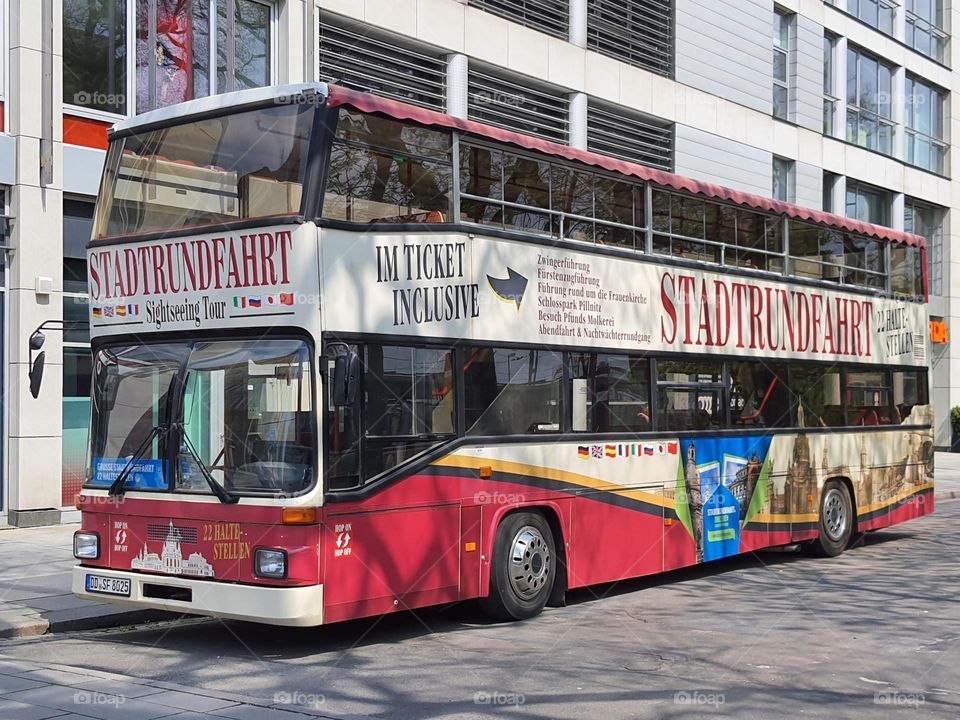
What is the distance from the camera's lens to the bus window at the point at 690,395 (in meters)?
12.2

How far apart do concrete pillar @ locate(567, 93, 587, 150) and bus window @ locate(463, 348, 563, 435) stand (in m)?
14.0

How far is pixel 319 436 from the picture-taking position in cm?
866

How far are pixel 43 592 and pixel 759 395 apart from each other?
25.1 feet

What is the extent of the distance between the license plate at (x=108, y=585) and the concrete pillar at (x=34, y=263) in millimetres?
7047

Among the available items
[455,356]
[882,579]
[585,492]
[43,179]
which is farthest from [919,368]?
[43,179]

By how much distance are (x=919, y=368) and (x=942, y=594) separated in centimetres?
589

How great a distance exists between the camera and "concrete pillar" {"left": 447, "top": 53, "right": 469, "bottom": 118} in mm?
A: 21656

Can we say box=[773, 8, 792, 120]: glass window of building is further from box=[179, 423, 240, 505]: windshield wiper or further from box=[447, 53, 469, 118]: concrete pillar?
box=[179, 423, 240, 505]: windshield wiper

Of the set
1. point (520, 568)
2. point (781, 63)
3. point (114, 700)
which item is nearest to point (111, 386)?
point (114, 700)

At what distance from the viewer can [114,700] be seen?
24.1 ft

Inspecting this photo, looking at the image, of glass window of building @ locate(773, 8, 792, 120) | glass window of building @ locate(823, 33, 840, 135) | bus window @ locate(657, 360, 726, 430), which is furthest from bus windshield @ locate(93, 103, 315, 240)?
glass window of building @ locate(823, 33, 840, 135)

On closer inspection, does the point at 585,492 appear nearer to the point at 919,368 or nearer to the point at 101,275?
the point at 101,275

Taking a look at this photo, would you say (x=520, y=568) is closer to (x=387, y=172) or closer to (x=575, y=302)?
(x=575, y=302)

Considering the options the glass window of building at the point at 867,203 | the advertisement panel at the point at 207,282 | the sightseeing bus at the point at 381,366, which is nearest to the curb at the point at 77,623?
the sightseeing bus at the point at 381,366
